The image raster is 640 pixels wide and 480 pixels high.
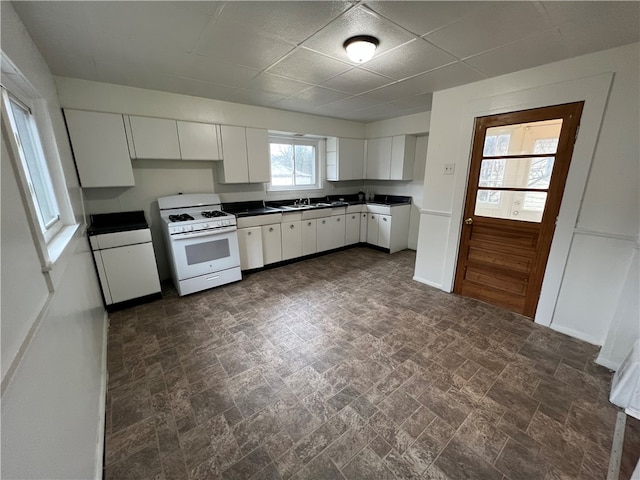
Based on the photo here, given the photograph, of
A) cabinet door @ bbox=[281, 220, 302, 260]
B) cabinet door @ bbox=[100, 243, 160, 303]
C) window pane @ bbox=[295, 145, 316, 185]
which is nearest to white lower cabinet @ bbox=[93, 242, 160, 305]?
cabinet door @ bbox=[100, 243, 160, 303]

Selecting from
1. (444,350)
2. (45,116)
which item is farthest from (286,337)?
(45,116)

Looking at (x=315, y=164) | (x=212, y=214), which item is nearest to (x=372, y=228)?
(x=315, y=164)

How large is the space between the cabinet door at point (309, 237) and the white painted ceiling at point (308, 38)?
6.86 ft

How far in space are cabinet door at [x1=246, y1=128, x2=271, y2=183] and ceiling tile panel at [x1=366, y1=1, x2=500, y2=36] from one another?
2516mm

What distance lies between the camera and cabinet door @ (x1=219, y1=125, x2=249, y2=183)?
3.51m

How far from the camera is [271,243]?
4.01 metres

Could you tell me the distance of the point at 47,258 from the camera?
112 cm

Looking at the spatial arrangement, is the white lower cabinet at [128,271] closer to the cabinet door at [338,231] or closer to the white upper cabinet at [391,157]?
the cabinet door at [338,231]

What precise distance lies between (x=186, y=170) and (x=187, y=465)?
3.23m

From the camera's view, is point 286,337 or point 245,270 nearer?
point 286,337

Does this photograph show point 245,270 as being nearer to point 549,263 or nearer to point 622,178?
point 549,263

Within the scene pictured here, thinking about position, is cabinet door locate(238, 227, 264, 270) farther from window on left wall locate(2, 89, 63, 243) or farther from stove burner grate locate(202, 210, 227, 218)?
window on left wall locate(2, 89, 63, 243)

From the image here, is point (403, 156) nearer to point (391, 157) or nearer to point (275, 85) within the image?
point (391, 157)

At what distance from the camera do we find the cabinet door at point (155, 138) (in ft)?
9.57
